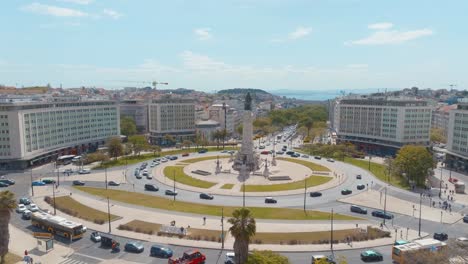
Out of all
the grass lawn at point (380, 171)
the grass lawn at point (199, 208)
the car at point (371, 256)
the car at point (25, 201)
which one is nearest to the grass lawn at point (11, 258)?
the car at point (25, 201)

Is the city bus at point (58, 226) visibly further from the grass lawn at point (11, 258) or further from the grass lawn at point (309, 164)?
the grass lawn at point (309, 164)

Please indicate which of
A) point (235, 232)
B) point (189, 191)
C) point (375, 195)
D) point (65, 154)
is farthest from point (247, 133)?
point (235, 232)

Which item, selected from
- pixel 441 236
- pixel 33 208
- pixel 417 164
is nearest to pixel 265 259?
pixel 441 236

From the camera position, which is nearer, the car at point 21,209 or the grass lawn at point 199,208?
the grass lawn at point 199,208

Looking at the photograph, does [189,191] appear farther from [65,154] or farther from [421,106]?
[421,106]

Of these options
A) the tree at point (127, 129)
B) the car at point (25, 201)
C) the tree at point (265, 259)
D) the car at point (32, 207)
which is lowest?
the car at point (25, 201)

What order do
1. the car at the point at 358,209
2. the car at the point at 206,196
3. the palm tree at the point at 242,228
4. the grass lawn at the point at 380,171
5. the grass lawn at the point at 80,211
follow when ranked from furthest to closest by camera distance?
the grass lawn at the point at 380,171 < the car at the point at 206,196 < the car at the point at 358,209 < the grass lawn at the point at 80,211 < the palm tree at the point at 242,228

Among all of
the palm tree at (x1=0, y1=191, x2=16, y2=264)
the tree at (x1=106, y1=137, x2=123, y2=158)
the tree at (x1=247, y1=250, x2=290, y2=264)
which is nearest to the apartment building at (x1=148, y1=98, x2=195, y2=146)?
the tree at (x1=106, y1=137, x2=123, y2=158)
